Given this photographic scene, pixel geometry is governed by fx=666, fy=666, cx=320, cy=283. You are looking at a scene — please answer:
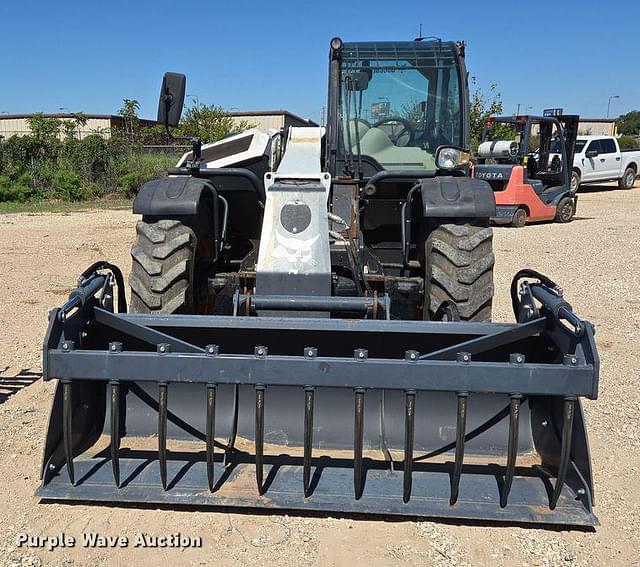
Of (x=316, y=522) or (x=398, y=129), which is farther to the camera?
(x=398, y=129)

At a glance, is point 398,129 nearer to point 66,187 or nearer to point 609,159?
point 66,187

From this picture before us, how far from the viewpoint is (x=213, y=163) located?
530 cm

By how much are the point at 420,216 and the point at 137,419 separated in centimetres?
238

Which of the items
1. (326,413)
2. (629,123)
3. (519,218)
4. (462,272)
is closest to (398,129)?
(462,272)

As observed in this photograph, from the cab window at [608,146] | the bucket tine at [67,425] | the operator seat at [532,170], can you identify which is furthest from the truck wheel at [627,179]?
the bucket tine at [67,425]

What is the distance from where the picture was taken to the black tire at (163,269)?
405 cm

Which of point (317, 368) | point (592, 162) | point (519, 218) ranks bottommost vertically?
point (317, 368)

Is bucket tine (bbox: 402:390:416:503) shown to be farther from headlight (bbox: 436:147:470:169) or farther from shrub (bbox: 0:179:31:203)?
shrub (bbox: 0:179:31:203)

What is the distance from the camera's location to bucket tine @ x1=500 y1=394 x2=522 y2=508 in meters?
2.91

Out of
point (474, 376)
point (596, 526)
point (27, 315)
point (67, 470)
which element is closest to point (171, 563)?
point (67, 470)

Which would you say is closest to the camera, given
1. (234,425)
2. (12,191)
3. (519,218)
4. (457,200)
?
(234,425)

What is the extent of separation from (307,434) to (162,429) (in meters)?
0.67

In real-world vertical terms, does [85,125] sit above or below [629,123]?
below

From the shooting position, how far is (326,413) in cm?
359
